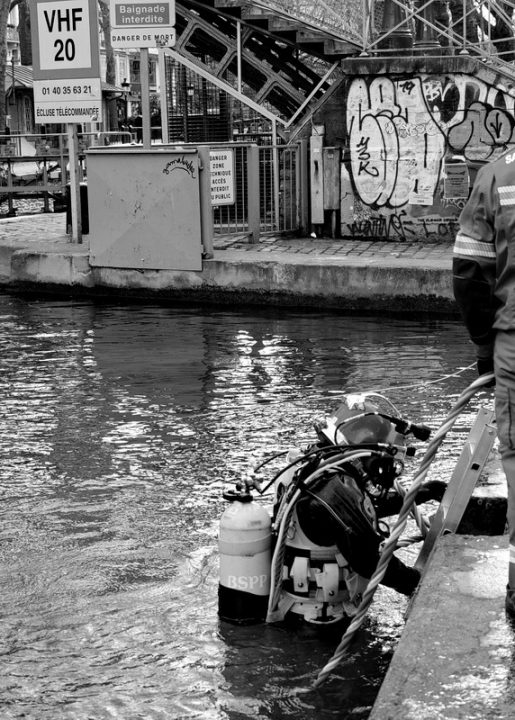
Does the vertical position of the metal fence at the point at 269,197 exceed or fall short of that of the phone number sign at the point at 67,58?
it falls short

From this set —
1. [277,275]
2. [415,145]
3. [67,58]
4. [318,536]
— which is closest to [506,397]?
[318,536]

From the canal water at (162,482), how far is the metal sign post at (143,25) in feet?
10.0

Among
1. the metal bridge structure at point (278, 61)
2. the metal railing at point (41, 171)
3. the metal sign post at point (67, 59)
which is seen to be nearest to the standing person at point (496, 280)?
the metal bridge structure at point (278, 61)

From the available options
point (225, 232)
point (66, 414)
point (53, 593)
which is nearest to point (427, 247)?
point (225, 232)

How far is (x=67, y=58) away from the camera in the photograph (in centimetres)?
1438

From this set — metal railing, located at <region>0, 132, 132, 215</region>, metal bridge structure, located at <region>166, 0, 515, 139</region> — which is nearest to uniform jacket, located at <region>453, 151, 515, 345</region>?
metal bridge structure, located at <region>166, 0, 515, 139</region>

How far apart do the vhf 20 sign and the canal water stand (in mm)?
3140

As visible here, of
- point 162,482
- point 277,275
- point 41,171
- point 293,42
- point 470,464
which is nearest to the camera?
point 470,464

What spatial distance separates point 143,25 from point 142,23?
0.03 meters

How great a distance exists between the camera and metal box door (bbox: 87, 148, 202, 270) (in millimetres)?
13328

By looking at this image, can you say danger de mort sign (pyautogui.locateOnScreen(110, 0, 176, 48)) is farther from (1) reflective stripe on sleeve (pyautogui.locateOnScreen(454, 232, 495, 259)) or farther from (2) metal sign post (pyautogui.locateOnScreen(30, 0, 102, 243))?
(1) reflective stripe on sleeve (pyautogui.locateOnScreen(454, 232, 495, 259))

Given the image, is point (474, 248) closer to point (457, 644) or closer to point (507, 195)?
point (507, 195)

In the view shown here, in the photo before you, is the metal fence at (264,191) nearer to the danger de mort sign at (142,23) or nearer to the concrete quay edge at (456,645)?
the danger de mort sign at (142,23)

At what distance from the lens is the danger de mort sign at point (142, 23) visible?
1370 centimetres
